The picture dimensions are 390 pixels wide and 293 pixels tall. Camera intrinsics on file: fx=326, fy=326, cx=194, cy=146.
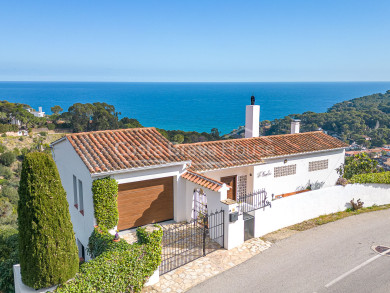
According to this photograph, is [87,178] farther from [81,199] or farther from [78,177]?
[81,199]

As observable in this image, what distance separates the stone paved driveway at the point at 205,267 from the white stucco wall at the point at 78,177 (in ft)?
12.7

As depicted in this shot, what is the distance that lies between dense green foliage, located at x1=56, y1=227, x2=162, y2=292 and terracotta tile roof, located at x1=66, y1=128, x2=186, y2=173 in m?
3.02

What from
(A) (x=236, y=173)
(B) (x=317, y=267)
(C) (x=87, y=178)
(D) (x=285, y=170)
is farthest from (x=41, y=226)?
(D) (x=285, y=170)

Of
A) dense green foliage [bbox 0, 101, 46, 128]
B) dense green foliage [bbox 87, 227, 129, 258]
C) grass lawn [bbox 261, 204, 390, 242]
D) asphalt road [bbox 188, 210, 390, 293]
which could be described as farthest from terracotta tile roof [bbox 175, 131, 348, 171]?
dense green foliage [bbox 0, 101, 46, 128]

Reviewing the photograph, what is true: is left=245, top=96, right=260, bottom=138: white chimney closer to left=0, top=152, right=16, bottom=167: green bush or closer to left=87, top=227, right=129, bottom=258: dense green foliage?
left=87, top=227, right=129, bottom=258: dense green foliage

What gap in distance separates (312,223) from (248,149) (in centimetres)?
500

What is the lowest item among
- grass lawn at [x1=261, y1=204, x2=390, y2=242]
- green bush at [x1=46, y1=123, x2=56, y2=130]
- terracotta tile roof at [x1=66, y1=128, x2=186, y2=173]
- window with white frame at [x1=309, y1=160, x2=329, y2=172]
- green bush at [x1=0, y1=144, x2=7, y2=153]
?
green bush at [x1=0, y1=144, x2=7, y2=153]

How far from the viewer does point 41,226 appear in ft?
26.8

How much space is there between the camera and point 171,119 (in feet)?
595

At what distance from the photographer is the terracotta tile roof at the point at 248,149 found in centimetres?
1599

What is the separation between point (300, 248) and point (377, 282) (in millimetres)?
3044

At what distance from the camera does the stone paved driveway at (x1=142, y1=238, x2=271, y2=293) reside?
10195 millimetres

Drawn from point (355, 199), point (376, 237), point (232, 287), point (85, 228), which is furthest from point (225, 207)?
point (355, 199)

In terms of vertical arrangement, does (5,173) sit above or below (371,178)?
below
